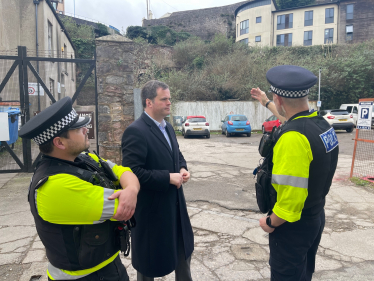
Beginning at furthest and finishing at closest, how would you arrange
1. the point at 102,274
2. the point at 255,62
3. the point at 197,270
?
the point at 255,62, the point at 197,270, the point at 102,274

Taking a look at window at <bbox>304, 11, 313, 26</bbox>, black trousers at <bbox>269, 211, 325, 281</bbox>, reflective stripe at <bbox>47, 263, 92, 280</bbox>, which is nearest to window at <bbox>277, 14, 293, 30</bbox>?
window at <bbox>304, 11, 313, 26</bbox>

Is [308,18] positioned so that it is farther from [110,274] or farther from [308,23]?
[110,274]

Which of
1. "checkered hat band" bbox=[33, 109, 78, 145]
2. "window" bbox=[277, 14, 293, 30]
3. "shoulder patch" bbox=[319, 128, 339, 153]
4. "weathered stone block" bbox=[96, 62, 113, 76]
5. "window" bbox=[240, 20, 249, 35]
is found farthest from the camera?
"window" bbox=[240, 20, 249, 35]

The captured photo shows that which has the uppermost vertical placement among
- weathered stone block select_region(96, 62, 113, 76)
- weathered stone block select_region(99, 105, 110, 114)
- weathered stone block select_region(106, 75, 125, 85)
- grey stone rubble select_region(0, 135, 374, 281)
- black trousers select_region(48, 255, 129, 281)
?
weathered stone block select_region(96, 62, 113, 76)

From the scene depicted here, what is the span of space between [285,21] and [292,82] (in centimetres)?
4652

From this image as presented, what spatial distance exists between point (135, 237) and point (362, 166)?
818 cm

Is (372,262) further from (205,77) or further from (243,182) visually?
(205,77)

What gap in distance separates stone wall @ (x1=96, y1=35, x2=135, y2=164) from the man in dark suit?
438 cm

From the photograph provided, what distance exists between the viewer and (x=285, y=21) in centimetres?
4278

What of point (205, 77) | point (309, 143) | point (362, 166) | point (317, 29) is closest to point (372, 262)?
point (309, 143)

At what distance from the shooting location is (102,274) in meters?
1.68

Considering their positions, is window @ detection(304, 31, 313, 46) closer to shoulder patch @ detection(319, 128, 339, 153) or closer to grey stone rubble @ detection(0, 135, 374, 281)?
grey stone rubble @ detection(0, 135, 374, 281)

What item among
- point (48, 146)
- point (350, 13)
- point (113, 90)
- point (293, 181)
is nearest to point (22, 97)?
point (113, 90)

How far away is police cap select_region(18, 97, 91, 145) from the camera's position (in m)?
1.48
